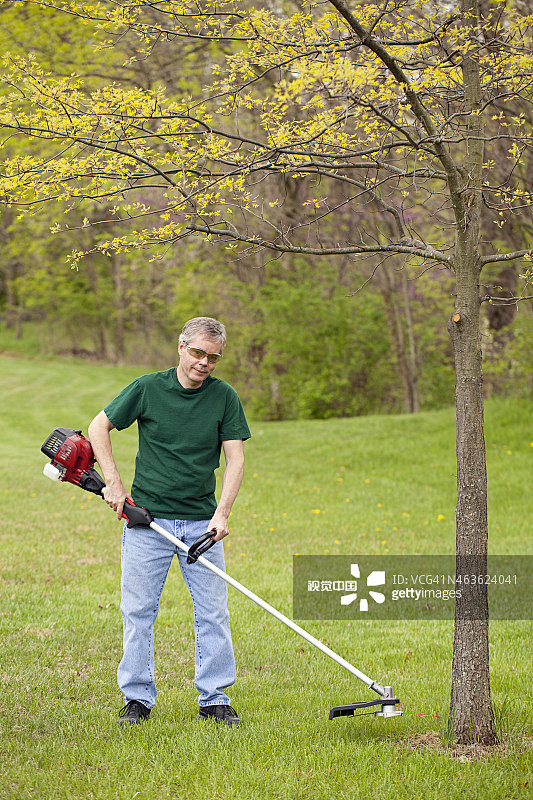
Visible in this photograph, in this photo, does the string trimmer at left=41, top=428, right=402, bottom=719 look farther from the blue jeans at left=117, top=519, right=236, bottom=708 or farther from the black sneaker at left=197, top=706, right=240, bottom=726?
the black sneaker at left=197, top=706, right=240, bottom=726

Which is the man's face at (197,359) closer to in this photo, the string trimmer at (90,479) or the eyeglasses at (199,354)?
the eyeglasses at (199,354)

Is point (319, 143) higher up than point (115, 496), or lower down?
higher up

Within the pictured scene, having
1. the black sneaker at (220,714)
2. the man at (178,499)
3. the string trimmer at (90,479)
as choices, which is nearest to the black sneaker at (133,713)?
the man at (178,499)

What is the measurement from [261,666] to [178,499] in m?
1.63

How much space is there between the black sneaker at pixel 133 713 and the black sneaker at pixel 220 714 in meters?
0.27

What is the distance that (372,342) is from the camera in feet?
62.0

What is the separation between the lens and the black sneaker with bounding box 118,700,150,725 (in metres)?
3.90

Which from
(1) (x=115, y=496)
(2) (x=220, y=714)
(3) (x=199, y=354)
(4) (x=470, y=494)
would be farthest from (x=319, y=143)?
(2) (x=220, y=714)

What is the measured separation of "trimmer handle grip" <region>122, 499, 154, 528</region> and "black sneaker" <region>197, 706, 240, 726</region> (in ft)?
3.14

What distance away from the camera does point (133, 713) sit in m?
3.94

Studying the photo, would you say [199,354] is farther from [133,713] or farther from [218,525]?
[133,713]

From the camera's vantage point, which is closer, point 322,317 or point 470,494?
point 470,494

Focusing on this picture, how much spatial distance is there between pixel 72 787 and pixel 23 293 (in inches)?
1364

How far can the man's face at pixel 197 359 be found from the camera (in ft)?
12.7
